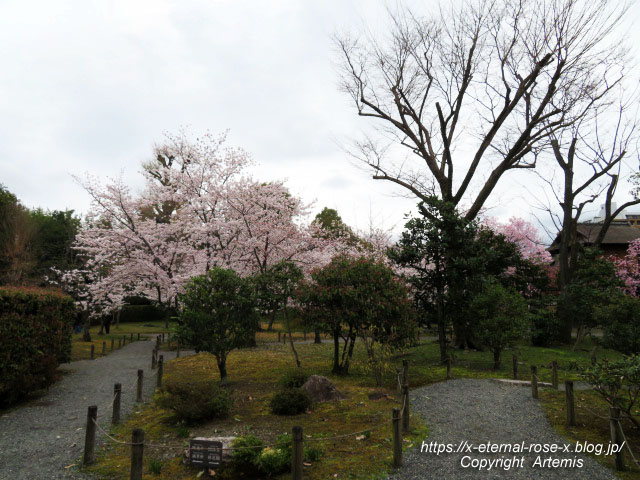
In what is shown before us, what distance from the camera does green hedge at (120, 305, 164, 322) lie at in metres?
37.0

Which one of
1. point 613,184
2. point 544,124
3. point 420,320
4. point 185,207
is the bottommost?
point 420,320

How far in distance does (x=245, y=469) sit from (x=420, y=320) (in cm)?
943

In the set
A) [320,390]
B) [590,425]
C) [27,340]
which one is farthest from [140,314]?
[590,425]

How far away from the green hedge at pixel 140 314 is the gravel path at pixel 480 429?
109ft

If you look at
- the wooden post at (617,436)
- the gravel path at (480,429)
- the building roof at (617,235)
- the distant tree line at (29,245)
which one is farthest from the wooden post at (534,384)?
the building roof at (617,235)

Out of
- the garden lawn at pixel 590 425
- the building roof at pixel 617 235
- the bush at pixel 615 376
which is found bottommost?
the garden lawn at pixel 590 425

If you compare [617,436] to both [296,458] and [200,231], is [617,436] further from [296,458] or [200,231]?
[200,231]

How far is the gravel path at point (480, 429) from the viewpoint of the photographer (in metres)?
5.10

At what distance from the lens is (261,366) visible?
12.9 meters

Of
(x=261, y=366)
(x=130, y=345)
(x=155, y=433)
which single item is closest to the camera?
(x=155, y=433)

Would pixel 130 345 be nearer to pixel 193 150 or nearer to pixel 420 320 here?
pixel 193 150

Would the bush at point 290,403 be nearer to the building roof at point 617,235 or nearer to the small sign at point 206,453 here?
the small sign at point 206,453

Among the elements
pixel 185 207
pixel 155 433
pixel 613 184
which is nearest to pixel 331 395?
pixel 155 433

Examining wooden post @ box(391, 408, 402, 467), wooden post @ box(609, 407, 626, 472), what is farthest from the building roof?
wooden post @ box(391, 408, 402, 467)
